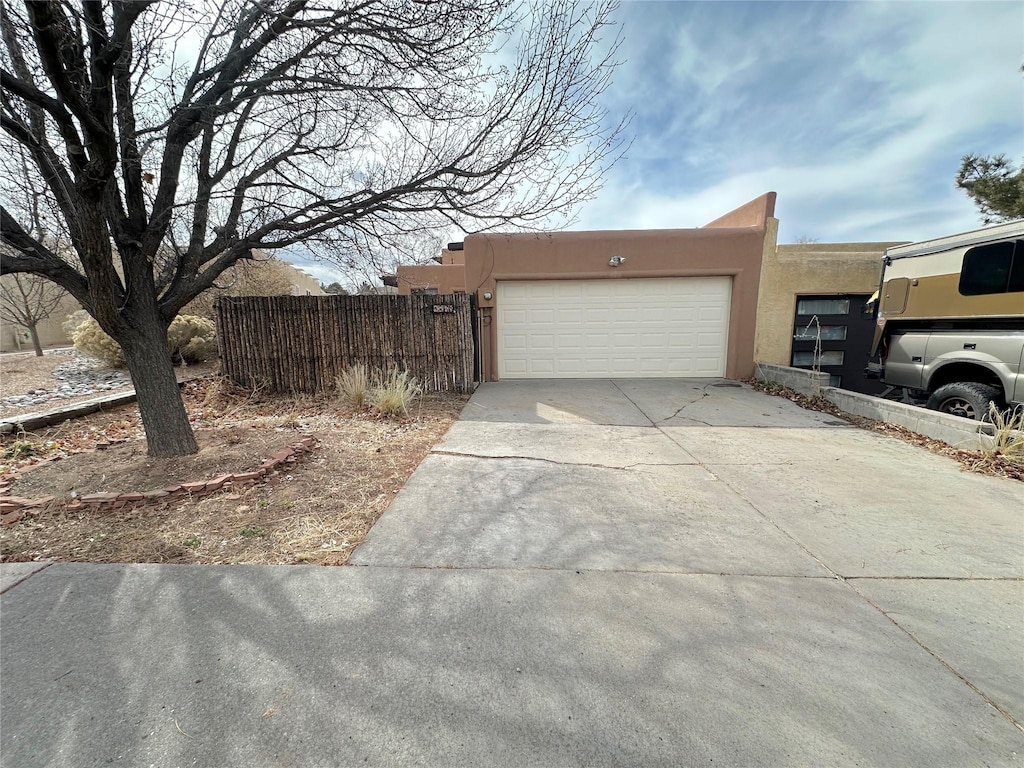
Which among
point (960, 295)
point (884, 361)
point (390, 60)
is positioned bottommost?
point (884, 361)

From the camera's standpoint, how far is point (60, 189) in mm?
3287

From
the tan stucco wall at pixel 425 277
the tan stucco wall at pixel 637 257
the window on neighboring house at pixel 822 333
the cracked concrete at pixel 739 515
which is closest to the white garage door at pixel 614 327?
the tan stucco wall at pixel 637 257

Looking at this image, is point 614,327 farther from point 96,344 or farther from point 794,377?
point 96,344

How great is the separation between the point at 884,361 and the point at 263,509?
8695 mm

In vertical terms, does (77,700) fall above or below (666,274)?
below

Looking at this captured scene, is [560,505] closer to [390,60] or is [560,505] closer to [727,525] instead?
[727,525]

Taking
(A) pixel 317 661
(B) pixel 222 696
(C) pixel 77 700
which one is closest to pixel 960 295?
(A) pixel 317 661

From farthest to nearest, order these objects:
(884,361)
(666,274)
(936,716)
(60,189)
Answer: (666,274) → (884,361) → (60,189) → (936,716)

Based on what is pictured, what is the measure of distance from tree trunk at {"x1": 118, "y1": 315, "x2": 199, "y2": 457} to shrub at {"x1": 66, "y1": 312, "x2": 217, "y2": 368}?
20.8ft

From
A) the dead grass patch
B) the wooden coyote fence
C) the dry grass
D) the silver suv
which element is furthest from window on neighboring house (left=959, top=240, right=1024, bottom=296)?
the dry grass

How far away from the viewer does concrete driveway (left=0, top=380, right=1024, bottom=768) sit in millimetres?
1509

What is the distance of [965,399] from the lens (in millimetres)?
5316

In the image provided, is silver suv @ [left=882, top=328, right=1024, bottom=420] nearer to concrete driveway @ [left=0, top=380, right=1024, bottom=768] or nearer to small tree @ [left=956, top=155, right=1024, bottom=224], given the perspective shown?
concrete driveway @ [left=0, top=380, right=1024, bottom=768]

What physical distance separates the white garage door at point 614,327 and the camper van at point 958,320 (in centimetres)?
299
